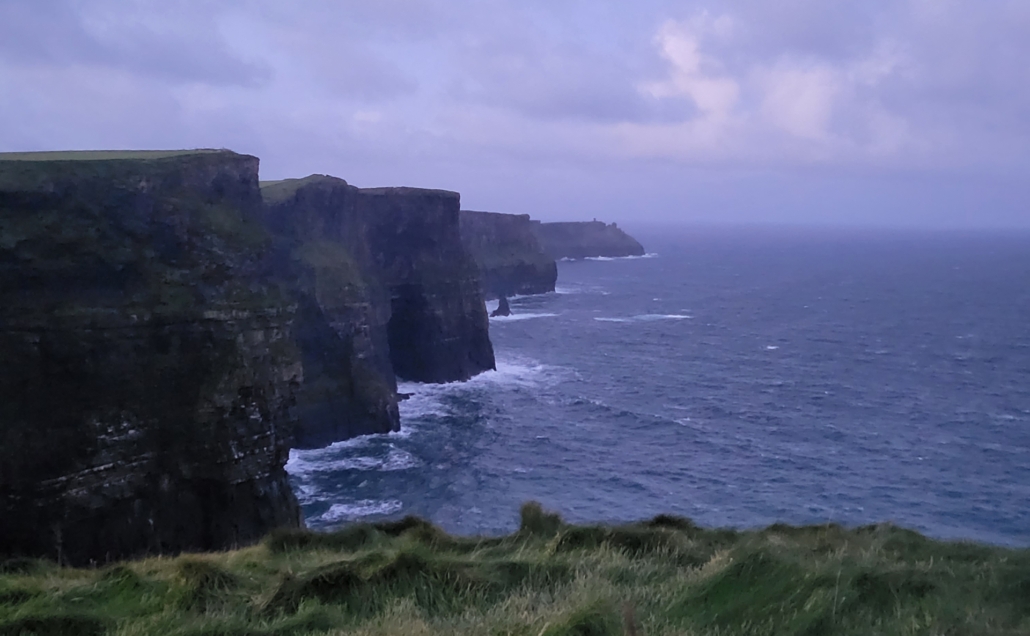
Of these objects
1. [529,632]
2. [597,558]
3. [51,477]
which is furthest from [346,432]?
[529,632]

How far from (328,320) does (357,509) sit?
635 inches

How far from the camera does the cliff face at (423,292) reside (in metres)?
68.6

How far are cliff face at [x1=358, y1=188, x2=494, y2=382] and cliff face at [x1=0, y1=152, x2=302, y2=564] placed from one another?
33.7 meters

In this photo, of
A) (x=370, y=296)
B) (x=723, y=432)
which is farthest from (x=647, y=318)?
(x=723, y=432)

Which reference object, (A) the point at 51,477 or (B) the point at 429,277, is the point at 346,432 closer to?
(B) the point at 429,277

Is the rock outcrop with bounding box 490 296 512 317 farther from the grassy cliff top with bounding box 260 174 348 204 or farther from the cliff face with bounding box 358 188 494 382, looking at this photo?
the grassy cliff top with bounding box 260 174 348 204

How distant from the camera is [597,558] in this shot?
1164 centimetres

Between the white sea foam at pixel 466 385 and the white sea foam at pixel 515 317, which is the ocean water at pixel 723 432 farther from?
the white sea foam at pixel 515 317

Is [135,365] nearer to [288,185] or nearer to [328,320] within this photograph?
[328,320]

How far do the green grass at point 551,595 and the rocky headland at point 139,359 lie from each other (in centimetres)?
1632

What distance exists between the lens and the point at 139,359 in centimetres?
2891

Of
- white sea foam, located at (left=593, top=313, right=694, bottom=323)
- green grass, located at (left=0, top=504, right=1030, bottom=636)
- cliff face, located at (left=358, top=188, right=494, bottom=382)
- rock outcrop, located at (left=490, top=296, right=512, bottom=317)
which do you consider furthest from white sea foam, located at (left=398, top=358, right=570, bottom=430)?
green grass, located at (left=0, top=504, right=1030, bottom=636)

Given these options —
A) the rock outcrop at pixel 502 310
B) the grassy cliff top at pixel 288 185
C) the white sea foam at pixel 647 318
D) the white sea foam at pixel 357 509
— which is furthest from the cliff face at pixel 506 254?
the white sea foam at pixel 357 509

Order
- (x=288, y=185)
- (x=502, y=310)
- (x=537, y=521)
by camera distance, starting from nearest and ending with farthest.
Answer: (x=537, y=521)
(x=288, y=185)
(x=502, y=310)
